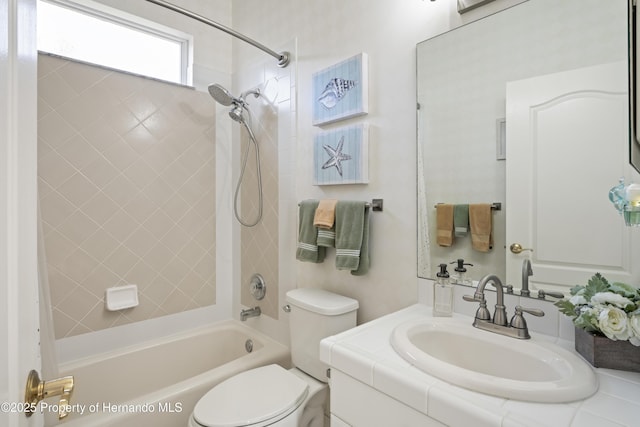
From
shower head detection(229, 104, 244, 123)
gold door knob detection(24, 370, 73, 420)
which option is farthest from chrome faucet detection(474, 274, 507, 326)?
shower head detection(229, 104, 244, 123)

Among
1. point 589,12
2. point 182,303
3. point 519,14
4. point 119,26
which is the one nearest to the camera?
point 589,12

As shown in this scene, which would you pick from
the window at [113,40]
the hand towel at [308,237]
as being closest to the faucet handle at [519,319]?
the hand towel at [308,237]

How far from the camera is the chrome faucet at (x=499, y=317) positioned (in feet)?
3.24

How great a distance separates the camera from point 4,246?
0.43m

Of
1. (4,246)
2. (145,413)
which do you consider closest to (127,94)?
(145,413)

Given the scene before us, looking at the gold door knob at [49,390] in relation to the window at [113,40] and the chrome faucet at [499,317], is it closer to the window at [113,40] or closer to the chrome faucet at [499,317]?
the chrome faucet at [499,317]

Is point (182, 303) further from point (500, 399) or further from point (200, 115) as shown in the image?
point (500, 399)

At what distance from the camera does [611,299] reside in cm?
79

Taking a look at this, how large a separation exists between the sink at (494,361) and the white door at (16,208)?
31.1 inches

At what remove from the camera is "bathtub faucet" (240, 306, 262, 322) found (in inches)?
83.2

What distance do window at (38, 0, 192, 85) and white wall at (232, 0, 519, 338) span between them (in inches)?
39.5

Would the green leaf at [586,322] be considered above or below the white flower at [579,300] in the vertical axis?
below

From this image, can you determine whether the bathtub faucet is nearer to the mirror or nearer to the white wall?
the white wall

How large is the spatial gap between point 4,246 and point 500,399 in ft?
3.00
